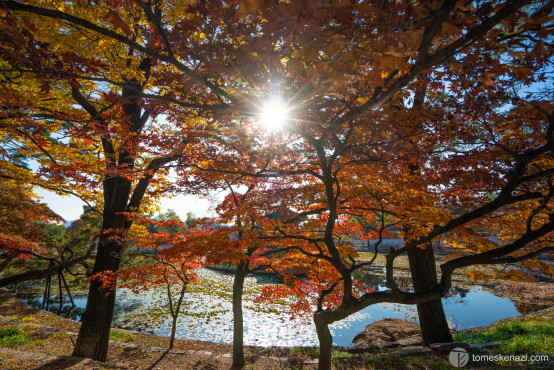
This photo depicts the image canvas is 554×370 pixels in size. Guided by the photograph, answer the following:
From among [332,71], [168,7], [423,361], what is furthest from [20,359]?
[423,361]

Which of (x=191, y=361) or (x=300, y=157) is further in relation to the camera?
(x=191, y=361)

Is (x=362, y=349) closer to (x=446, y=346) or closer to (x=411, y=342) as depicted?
(x=411, y=342)

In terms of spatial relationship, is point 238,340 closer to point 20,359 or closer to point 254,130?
point 20,359

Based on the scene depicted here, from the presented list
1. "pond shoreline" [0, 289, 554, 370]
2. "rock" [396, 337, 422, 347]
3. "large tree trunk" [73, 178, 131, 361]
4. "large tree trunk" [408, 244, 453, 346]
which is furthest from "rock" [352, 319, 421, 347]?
"large tree trunk" [73, 178, 131, 361]

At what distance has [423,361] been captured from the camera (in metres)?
5.04

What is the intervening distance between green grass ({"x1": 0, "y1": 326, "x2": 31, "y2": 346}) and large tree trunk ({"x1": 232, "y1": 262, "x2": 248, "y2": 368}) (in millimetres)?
5201

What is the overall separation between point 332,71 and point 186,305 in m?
14.3

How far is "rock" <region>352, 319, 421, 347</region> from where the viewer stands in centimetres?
815

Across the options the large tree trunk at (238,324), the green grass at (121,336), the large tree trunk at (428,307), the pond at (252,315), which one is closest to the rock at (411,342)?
the large tree trunk at (428,307)

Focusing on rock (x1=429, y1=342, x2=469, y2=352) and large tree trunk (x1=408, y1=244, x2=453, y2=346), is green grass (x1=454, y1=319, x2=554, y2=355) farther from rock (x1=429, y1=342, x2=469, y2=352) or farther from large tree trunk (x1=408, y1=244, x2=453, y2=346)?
large tree trunk (x1=408, y1=244, x2=453, y2=346)

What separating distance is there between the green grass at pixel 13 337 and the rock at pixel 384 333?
31.4ft

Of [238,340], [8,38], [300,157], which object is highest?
[300,157]

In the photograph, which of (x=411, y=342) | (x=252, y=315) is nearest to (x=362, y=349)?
(x=411, y=342)

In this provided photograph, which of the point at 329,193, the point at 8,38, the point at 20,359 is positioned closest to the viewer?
the point at 8,38
